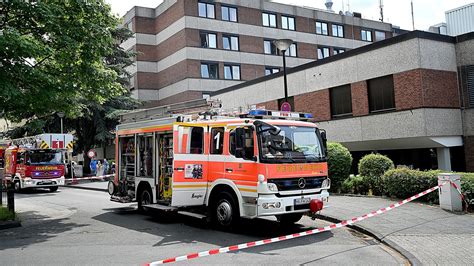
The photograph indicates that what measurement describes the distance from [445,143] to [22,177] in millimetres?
21105

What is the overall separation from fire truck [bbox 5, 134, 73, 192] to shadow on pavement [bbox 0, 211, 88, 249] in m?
11.2

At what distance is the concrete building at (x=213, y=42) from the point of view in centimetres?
3881

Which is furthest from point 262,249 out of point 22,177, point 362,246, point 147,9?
point 147,9

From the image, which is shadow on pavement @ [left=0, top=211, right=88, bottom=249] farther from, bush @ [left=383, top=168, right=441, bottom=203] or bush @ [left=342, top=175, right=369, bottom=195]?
bush @ [left=383, top=168, right=441, bottom=203]

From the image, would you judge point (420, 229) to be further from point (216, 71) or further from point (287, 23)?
point (287, 23)

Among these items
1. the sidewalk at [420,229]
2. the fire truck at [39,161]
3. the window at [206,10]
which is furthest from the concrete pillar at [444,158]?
the window at [206,10]

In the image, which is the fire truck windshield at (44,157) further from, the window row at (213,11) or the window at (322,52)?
the window at (322,52)

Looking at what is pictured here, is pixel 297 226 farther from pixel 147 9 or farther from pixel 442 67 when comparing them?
pixel 147 9

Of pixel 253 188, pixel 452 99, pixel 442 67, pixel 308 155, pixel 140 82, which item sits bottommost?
pixel 253 188

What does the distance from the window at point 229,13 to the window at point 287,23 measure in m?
6.10

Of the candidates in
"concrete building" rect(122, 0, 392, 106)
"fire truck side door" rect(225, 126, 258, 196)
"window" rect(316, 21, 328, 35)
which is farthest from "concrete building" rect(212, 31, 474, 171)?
"window" rect(316, 21, 328, 35)

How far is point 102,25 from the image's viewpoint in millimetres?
12750

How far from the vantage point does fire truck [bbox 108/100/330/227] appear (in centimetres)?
899

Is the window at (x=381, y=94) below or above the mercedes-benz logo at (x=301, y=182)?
above
